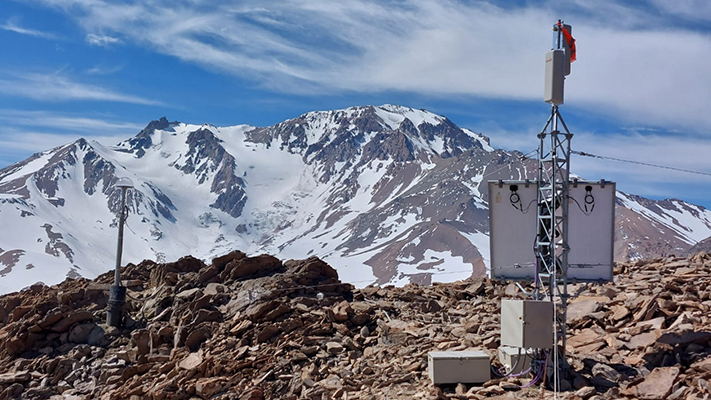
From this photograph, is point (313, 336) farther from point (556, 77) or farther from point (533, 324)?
point (556, 77)

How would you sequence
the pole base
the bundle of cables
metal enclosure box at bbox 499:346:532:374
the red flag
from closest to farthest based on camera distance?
the bundle of cables
metal enclosure box at bbox 499:346:532:374
the red flag
the pole base

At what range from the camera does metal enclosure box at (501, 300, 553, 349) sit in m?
12.9

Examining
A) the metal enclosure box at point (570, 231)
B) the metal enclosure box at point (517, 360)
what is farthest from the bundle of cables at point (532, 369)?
the metal enclosure box at point (570, 231)

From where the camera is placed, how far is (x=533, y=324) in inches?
513

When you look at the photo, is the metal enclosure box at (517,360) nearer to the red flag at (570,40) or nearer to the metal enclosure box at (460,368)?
the metal enclosure box at (460,368)

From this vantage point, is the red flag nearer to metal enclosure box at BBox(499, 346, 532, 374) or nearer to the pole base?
metal enclosure box at BBox(499, 346, 532, 374)

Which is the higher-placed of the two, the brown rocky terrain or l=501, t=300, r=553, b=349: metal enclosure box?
l=501, t=300, r=553, b=349: metal enclosure box

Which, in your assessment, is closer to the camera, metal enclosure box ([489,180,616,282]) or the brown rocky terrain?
the brown rocky terrain

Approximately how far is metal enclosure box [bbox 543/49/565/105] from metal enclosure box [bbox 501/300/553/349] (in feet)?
13.0

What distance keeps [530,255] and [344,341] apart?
5079mm

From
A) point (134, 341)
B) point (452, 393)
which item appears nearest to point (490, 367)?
point (452, 393)

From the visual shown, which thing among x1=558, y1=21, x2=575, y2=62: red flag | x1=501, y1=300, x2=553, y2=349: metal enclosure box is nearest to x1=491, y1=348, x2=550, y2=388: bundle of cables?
x1=501, y1=300, x2=553, y2=349: metal enclosure box

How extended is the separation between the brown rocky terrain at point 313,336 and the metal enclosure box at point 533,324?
789 millimetres

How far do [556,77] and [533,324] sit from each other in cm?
482
